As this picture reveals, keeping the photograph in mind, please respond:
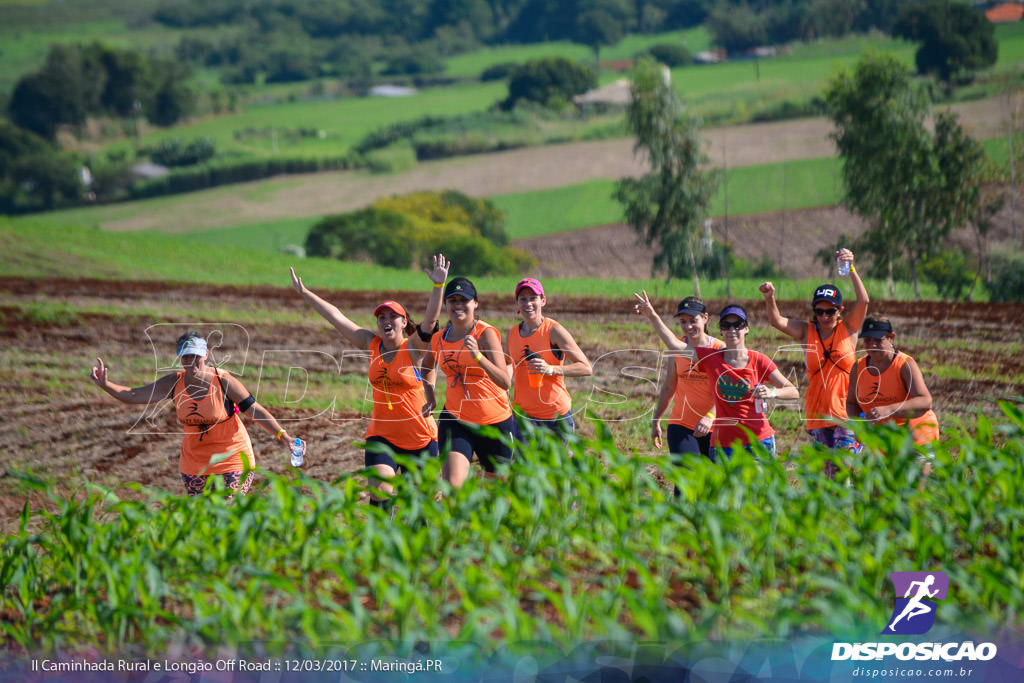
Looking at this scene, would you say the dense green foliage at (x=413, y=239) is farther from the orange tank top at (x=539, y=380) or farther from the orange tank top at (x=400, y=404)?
the orange tank top at (x=400, y=404)

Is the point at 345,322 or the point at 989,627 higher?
the point at 345,322

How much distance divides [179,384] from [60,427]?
23.9ft

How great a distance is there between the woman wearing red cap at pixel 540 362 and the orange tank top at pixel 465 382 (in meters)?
0.29

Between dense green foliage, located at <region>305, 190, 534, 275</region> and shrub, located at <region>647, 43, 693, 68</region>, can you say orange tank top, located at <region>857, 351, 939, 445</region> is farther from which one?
shrub, located at <region>647, 43, 693, 68</region>

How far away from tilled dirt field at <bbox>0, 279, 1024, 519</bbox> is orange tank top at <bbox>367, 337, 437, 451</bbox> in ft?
4.40

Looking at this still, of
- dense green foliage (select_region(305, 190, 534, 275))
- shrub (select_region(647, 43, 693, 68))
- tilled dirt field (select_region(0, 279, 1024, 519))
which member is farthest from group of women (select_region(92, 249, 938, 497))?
shrub (select_region(647, 43, 693, 68))

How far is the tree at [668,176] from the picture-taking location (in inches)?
1417

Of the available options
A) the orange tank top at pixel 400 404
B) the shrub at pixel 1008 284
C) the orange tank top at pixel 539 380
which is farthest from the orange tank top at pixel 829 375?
the shrub at pixel 1008 284

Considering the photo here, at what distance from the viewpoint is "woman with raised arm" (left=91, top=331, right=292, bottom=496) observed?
26.7 feet

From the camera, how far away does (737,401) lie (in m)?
8.02

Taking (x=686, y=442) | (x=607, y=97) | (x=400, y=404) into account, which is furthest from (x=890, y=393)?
(x=607, y=97)

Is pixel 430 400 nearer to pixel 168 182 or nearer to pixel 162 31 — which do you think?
pixel 168 182

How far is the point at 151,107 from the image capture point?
9456cm

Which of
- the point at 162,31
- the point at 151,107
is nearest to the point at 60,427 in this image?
the point at 151,107
